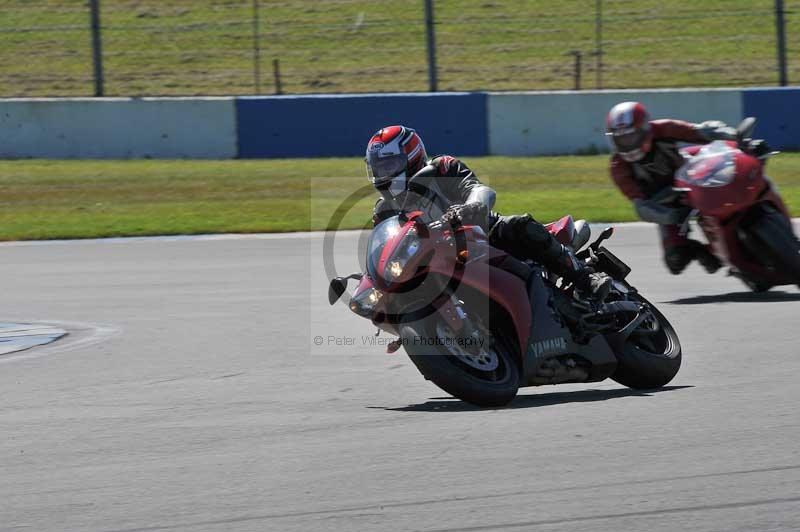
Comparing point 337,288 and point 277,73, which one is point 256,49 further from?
point 337,288

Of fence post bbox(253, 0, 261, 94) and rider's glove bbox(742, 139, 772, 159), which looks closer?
rider's glove bbox(742, 139, 772, 159)

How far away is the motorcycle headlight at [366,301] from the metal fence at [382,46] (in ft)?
41.7

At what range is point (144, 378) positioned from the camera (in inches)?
289

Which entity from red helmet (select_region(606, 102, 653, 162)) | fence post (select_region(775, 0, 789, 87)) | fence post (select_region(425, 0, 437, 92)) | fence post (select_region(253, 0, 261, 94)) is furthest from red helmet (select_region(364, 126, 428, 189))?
fence post (select_region(253, 0, 261, 94))

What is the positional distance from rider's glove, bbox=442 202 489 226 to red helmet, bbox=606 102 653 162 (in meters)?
3.78

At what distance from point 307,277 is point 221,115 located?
735 cm

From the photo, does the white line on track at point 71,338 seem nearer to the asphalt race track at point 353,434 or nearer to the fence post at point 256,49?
the asphalt race track at point 353,434

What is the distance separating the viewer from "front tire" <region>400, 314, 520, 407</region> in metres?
5.80

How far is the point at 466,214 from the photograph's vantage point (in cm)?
599

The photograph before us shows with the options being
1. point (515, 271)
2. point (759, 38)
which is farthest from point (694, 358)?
point (759, 38)

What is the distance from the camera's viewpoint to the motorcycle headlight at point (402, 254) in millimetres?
5762

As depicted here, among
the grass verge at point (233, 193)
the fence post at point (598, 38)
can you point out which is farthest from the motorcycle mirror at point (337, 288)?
the fence post at point (598, 38)

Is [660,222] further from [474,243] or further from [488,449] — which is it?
[488,449]

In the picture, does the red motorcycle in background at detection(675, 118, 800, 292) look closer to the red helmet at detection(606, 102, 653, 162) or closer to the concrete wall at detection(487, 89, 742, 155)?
the red helmet at detection(606, 102, 653, 162)
